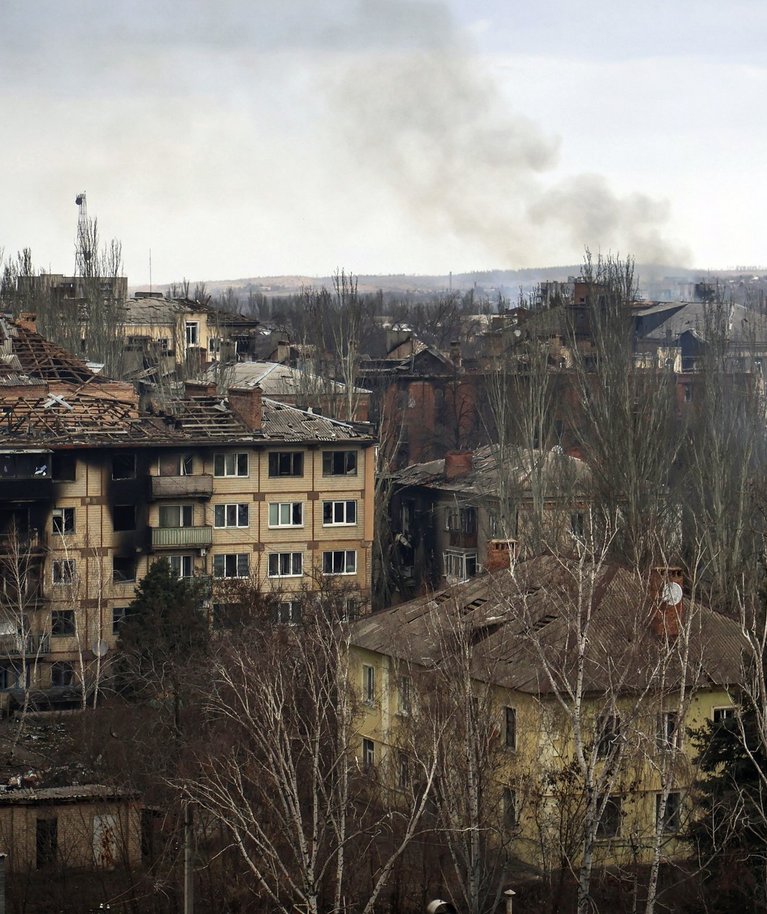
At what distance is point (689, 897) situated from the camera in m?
20.4

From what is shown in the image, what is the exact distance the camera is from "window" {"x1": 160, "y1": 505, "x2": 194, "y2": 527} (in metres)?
41.6

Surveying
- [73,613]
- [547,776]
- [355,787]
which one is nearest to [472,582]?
[355,787]

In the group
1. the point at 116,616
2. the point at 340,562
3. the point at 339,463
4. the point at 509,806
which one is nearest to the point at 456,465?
the point at 339,463

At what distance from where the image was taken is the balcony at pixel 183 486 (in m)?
41.5

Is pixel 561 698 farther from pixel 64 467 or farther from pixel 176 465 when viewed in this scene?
pixel 176 465

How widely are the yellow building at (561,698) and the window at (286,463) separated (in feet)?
51.1

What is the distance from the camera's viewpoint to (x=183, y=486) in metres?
41.7

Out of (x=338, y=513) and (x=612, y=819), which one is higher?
(x=338, y=513)

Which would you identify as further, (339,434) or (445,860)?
(339,434)

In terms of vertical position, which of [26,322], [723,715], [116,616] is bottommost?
[116,616]

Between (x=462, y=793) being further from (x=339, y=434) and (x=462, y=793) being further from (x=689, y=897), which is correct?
(x=339, y=434)

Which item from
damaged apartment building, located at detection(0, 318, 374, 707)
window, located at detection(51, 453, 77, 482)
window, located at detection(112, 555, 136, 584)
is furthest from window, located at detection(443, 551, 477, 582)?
window, located at detection(51, 453, 77, 482)

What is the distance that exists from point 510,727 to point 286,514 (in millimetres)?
20038

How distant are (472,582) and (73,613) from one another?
12.9 metres
